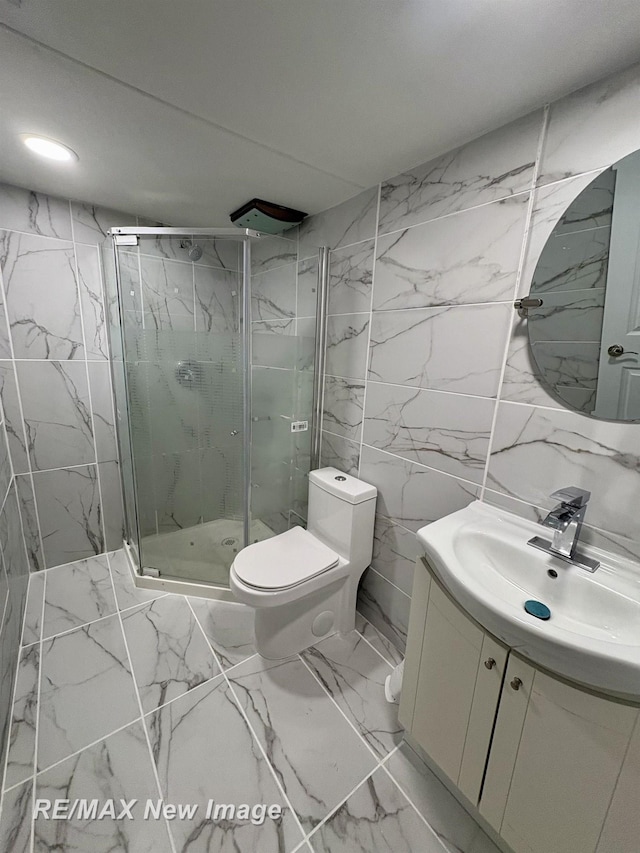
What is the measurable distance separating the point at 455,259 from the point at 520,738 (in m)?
1.40

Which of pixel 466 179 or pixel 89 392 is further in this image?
pixel 89 392

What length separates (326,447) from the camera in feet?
Answer: 6.20

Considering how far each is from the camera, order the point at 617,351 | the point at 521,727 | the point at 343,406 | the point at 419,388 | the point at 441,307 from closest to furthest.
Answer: the point at 521,727 → the point at 617,351 → the point at 441,307 → the point at 419,388 → the point at 343,406

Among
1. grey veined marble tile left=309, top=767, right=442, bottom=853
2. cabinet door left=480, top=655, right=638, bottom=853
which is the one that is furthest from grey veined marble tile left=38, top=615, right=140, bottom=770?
cabinet door left=480, top=655, right=638, bottom=853

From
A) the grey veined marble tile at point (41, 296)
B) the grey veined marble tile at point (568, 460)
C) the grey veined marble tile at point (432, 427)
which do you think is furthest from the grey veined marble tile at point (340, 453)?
the grey veined marble tile at point (41, 296)

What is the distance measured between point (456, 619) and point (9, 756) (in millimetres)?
1532

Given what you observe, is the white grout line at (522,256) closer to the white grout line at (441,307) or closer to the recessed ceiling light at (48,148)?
the white grout line at (441,307)

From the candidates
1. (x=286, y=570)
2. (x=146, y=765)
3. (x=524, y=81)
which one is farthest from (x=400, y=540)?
(x=524, y=81)

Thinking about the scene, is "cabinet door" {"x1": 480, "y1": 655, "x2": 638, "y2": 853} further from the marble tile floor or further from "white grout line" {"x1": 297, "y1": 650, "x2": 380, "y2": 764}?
"white grout line" {"x1": 297, "y1": 650, "x2": 380, "y2": 764}

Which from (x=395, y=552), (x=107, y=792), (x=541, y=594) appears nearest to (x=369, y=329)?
(x=395, y=552)

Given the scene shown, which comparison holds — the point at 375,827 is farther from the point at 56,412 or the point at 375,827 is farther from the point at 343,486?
the point at 56,412

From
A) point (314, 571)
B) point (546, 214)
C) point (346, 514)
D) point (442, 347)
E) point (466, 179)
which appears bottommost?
point (314, 571)

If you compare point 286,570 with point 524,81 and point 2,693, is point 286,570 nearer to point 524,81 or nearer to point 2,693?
point 2,693

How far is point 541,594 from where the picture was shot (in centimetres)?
93
